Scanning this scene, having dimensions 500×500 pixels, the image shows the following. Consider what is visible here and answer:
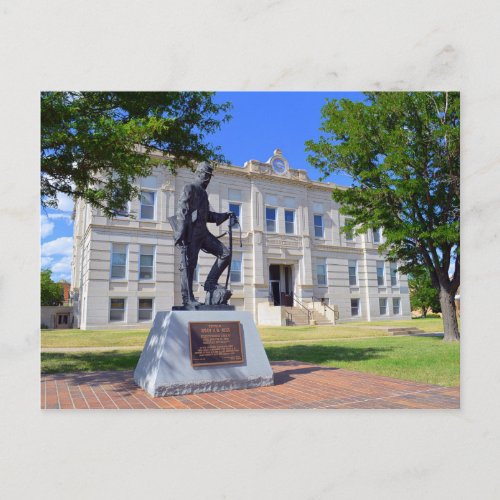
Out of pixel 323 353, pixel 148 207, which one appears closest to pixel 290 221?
pixel 148 207

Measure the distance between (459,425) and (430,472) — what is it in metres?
0.72

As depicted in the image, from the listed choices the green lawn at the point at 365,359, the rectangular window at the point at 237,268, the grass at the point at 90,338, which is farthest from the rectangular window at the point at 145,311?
the rectangular window at the point at 237,268

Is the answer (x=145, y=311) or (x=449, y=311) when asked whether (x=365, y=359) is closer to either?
(x=449, y=311)

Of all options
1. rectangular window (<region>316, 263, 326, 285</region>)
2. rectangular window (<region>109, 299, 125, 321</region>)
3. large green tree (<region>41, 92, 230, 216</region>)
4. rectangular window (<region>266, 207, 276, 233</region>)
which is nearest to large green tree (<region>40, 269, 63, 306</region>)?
rectangular window (<region>109, 299, 125, 321</region>)

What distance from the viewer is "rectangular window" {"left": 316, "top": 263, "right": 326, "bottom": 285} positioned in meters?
18.9

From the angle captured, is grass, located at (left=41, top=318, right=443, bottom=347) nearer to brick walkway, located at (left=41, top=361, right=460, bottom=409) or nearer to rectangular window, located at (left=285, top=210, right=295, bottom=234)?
rectangular window, located at (left=285, top=210, right=295, bottom=234)

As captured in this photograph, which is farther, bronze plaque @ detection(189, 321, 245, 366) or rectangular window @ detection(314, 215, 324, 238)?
rectangular window @ detection(314, 215, 324, 238)

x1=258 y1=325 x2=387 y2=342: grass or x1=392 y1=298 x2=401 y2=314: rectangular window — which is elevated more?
x1=392 y1=298 x2=401 y2=314: rectangular window

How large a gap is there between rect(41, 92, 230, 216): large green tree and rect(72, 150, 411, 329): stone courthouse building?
19.8 feet

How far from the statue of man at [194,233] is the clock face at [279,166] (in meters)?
10.1

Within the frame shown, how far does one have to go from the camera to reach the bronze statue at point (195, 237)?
21.2ft
